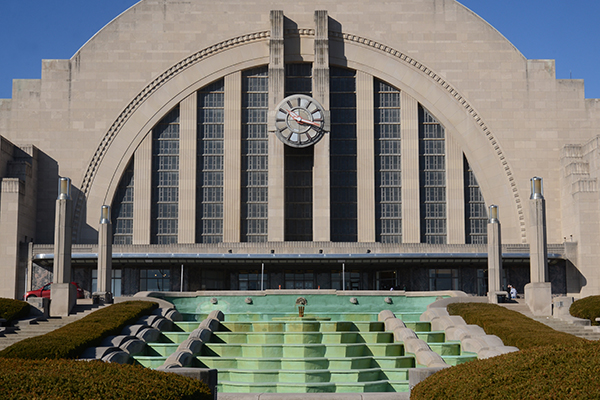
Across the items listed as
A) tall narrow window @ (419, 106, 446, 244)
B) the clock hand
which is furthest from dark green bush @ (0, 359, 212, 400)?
tall narrow window @ (419, 106, 446, 244)

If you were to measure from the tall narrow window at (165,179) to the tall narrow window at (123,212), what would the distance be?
61.8 inches

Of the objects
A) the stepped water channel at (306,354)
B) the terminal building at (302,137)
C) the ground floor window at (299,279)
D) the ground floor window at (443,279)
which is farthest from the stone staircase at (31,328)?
the ground floor window at (443,279)

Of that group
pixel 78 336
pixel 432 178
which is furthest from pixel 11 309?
pixel 432 178

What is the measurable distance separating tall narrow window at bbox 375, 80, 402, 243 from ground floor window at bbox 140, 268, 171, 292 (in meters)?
14.2

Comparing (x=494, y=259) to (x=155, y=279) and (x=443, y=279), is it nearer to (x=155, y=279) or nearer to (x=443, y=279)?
(x=443, y=279)

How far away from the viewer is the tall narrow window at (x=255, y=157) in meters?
50.1

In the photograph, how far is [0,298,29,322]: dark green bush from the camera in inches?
1032

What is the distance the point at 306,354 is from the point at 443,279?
2868 cm

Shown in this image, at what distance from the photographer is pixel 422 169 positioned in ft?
167

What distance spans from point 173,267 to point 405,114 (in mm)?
18893

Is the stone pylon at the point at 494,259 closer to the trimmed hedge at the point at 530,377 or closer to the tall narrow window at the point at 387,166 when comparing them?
the tall narrow window at the point at 387,166

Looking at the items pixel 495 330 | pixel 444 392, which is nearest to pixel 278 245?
pixel 495 330

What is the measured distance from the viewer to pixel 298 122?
48812 mm

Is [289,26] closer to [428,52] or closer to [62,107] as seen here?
[428,52]
